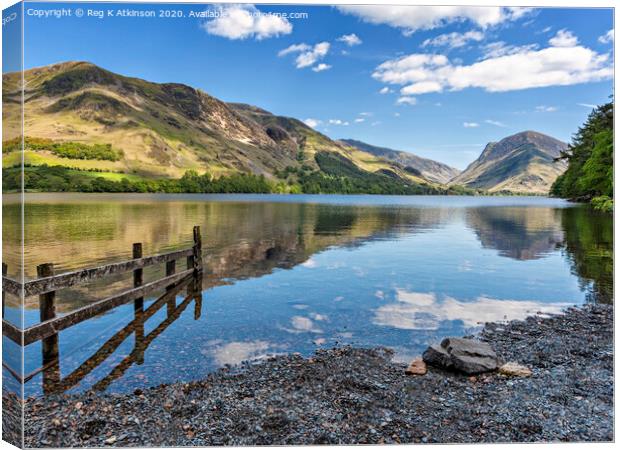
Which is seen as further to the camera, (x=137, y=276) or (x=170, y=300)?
(x=170, y=300)

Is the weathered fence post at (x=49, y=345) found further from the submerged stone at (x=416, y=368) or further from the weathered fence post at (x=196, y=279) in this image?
the submerged stone at (x=416, y=368)

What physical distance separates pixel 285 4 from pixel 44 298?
7362 millimetres

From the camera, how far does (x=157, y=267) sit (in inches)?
982

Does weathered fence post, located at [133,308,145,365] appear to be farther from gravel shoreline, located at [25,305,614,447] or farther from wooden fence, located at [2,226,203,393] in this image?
gravel shoreline, located at [25,305,614,447]

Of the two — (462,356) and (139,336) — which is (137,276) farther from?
(462,356)

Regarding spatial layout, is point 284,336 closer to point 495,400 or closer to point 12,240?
point 495,400

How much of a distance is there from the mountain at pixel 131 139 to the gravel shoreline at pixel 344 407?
14.0 ft

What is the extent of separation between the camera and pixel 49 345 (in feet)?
31.7

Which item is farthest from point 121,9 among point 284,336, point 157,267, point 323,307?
point 157,267

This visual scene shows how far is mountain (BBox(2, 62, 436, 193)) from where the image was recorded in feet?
24.6

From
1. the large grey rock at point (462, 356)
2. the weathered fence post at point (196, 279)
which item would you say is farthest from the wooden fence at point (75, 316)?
the large grey rock at point (462, 356)

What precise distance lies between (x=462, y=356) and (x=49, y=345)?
931 cm

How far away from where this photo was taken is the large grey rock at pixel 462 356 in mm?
9172

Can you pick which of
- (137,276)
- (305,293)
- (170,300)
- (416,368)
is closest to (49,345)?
(137,276)
